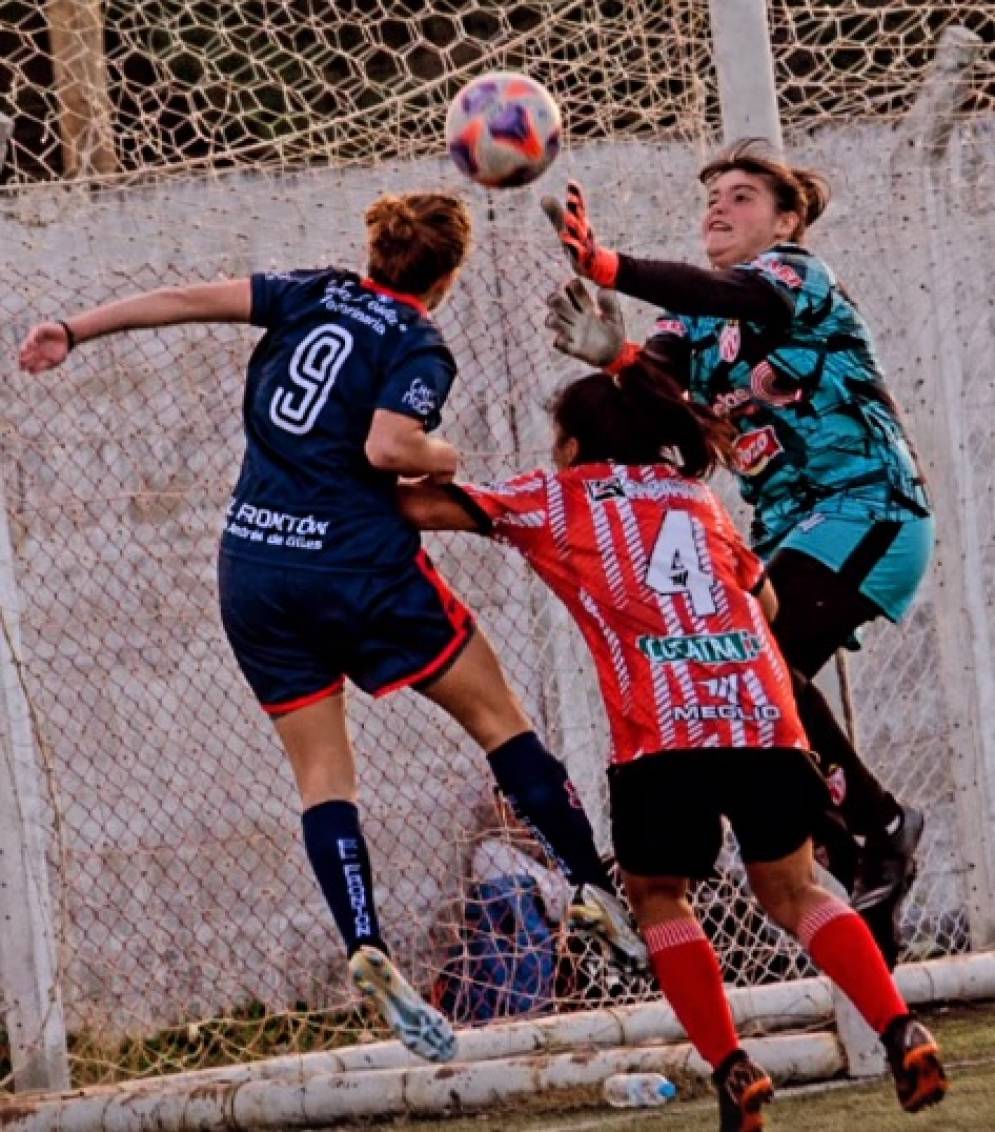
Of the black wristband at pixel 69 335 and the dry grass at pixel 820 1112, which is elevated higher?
the black wristband at pixel 69 335

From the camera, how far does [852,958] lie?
17.8ft

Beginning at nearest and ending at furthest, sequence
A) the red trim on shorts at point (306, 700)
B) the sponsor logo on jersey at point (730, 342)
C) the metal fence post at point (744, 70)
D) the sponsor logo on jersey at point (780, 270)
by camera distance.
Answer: the red trim on shorts at point (306, 700), the sponsor logo on jersey at point (780, 270), the sponsor logo on jersey at point (730, 342), the metal fence post at point (744, 70)

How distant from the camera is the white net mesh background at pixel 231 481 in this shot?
26.1 feet

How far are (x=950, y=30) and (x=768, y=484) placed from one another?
2309 millimetres

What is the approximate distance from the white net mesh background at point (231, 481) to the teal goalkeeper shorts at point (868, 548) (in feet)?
6.56

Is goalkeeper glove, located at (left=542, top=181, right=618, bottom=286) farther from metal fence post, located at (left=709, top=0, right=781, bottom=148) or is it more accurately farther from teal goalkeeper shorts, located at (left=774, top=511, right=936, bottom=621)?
metal fence post, located at (left=709, top=0, right=781, bottom=148)

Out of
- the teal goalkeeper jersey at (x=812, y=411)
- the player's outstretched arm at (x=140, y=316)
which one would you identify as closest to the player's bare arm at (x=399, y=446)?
the player's outstretched arm at (x=140, y=316)

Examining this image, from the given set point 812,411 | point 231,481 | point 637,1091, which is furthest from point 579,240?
point 231,481

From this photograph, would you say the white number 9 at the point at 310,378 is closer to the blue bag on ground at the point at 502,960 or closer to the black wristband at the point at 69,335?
the black wristband at the point at 69,335

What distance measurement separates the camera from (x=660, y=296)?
5375mm

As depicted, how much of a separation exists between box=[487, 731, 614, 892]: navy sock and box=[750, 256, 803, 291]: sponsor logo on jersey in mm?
1130

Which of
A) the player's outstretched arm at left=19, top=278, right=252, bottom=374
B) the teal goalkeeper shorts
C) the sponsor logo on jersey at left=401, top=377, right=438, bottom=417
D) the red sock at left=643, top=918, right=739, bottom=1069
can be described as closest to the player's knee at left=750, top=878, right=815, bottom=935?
the red sock at left=643, top=918, right=739, bottom=1069

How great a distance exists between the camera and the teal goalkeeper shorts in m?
6.02

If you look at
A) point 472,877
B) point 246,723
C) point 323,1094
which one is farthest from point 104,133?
point 323,1094
